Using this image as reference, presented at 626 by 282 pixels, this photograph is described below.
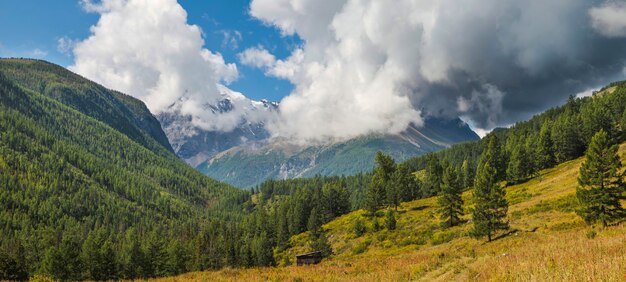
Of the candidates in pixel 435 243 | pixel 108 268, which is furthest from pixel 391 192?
pixel 108 268

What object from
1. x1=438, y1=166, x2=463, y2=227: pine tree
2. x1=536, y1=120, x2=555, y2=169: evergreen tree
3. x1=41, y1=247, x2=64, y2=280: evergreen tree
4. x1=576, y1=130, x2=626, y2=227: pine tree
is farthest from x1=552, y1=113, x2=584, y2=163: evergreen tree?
x1=41, y1=247, x2=64, y2=280: evergreen tree

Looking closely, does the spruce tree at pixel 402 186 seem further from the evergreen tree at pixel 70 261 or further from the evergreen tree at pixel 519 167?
the evergreen tree at pixel 70 261

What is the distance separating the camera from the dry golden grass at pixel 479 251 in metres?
12.3

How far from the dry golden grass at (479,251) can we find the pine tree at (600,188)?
226 centimetres

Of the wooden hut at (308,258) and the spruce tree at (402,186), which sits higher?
the spruce tree at (402,186)

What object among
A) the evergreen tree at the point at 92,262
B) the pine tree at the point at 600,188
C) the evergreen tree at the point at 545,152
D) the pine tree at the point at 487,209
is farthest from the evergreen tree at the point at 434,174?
the evergreen tree at the point at 92,262

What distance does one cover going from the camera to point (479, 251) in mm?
31625

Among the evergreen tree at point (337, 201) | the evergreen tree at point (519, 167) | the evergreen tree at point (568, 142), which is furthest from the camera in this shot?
the evergreen tree at point (337, 201)

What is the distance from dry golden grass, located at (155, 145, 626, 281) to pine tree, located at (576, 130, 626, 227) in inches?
89.0

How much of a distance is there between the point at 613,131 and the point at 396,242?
297 feet

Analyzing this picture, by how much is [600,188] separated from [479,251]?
62.0ft

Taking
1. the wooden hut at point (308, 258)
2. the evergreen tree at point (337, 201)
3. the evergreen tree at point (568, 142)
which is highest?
the evergreen tree at point (568, 142)

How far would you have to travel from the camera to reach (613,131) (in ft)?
364

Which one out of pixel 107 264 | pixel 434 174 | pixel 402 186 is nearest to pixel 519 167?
pixel 434 174
